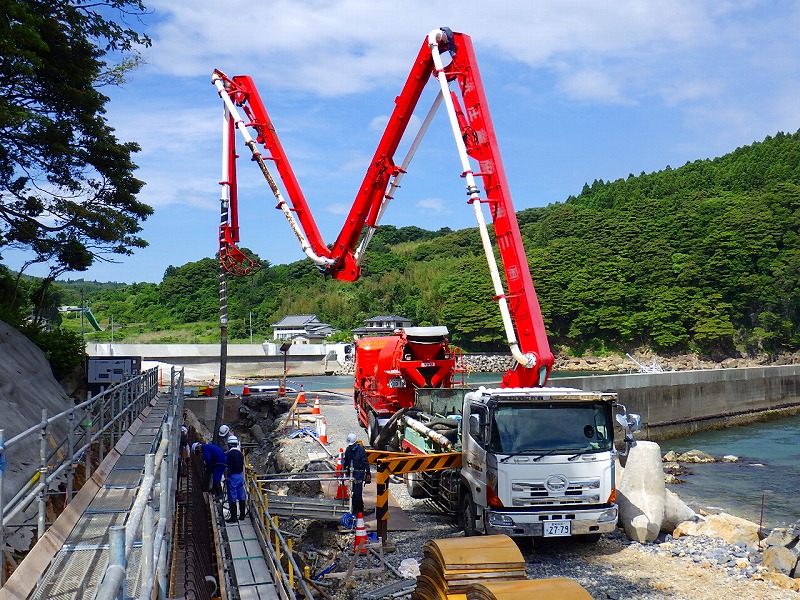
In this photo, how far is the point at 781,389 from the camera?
42.8 metres

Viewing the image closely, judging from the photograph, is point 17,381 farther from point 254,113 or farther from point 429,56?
point 429,56

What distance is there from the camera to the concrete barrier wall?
32750mm

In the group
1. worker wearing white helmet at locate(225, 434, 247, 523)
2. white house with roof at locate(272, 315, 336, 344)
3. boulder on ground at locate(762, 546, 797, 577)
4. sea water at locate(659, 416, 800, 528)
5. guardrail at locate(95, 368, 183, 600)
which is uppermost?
white house with roof at locate(272, 315, 336, 344)

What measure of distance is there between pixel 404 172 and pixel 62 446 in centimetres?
932

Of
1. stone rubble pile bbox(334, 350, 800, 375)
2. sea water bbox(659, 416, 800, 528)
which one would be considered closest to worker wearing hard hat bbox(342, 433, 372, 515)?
sea water bbox(659, 416, 800, 528)

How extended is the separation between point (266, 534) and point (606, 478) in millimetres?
4766

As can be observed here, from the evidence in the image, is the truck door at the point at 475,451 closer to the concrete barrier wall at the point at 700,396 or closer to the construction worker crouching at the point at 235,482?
the construction worker crouching at the point at 235,482

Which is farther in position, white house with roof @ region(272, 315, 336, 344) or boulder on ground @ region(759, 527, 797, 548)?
white house with roof @ region(272, 315, 336, 344)

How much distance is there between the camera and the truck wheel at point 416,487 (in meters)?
13.6

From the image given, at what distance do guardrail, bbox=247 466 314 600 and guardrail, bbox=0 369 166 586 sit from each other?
233 centimetres

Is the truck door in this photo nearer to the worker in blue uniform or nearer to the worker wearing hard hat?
the worker wearing hard hat

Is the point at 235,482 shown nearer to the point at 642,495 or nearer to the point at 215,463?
the point at 215,463

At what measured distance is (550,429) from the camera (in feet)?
32.0

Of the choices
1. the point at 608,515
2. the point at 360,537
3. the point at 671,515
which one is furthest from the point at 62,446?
the point at 671,515
